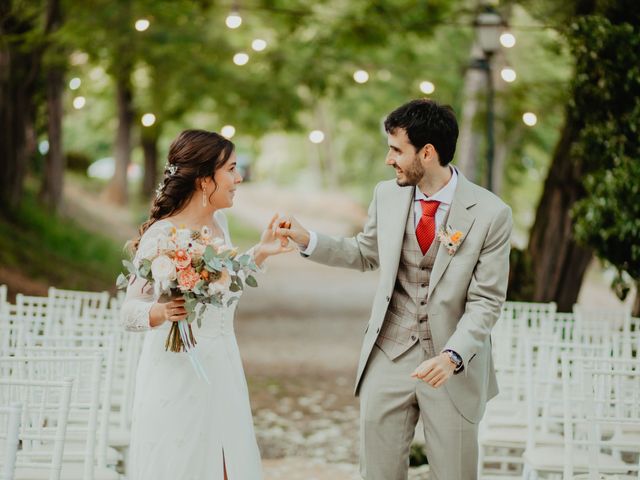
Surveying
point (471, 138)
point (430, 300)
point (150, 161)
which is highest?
point (150, 161)

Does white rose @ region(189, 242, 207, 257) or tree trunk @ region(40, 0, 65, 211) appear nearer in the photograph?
white rose @ region(189, 242, 207, 257)

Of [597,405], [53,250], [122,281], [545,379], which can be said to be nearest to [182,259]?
[122,281]

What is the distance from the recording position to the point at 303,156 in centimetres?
4669

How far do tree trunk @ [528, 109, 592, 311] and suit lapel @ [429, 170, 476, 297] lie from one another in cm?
682

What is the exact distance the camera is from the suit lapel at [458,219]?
400 centimetres

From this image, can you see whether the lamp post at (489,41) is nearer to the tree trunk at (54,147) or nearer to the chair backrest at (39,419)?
the chair backrest at (39,419)

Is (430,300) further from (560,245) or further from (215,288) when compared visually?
(560,245)

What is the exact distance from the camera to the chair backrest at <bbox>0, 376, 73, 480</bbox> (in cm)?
378

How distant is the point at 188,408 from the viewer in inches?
163

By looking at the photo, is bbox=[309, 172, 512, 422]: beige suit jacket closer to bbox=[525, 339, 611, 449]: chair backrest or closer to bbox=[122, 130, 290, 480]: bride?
bbox=[122, 130, 290, 480]: bride

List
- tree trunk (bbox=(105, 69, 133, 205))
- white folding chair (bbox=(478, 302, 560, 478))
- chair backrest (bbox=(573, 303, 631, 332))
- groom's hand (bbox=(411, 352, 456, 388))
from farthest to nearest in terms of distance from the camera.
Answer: tree trunk (bbox=(105, 69, 133, 205)) → chair backrest (bbox=(573, 303, 631, 332)) → white folding chair (bbox=(478, 302, 560, 478)) → groom's hand (bbox=(411, 352, 456, 388))

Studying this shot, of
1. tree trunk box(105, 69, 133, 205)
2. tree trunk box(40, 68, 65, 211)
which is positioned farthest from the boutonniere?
tree trunk box(105, 69, 133, 205)

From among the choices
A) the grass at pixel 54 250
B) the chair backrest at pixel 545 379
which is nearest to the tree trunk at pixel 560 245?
the chair backrest at pixel 545 379

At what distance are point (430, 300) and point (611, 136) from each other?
423 cm
